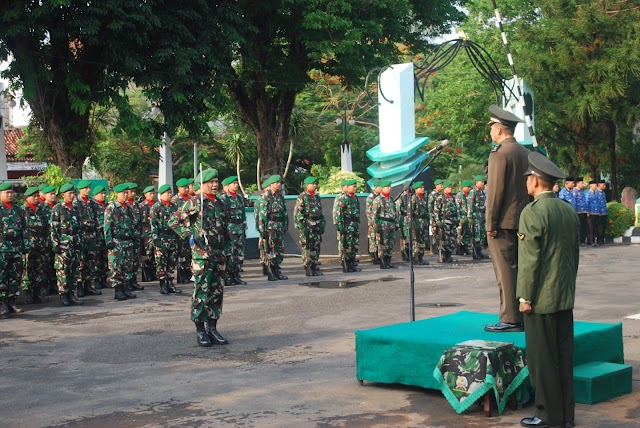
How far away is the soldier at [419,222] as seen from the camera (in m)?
21.7

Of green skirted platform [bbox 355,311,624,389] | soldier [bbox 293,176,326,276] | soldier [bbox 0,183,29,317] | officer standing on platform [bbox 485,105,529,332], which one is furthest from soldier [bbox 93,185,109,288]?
officer standing on platform [bbox 485,105,529,332]

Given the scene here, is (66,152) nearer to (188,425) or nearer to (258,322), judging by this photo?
(258,322)

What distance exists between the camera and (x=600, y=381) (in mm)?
7523

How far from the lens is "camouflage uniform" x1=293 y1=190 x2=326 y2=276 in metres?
19.0

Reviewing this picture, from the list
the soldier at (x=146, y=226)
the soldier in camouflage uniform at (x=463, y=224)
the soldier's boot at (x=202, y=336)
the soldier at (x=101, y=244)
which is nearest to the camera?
the soldier's boot at (x=202, y=336)

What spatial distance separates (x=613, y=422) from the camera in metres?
6.92

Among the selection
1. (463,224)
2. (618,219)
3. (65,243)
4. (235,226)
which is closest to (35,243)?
(65,243)

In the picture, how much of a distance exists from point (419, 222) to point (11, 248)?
1038 centimetres

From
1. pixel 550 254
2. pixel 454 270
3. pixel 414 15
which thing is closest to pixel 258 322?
pixel 550 254

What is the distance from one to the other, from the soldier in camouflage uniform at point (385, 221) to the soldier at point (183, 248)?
4.65m

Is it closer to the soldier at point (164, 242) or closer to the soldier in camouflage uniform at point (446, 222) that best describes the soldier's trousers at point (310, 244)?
the soldier at point (164, 242)

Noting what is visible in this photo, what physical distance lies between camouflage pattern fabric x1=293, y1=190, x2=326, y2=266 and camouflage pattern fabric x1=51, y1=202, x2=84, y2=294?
5.00 metres

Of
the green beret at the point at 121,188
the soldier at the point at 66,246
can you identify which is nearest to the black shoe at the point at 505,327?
the soldier at the point at 66,246

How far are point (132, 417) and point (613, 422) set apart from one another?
3685 millimetres
